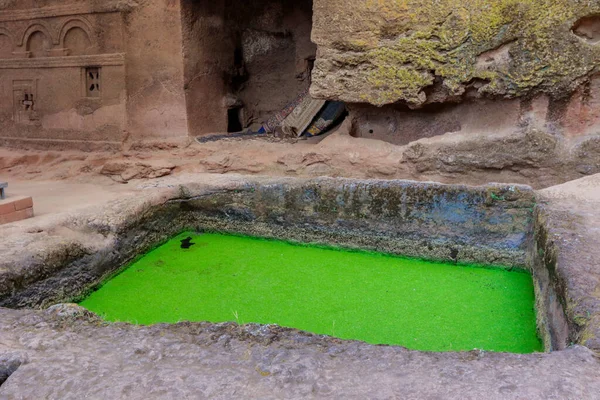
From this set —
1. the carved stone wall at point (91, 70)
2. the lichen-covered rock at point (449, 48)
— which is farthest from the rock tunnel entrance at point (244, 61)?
the lichen-covered rock at point (449, 48)

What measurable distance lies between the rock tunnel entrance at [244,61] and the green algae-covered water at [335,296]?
8.60ft

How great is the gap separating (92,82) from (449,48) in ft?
13.2

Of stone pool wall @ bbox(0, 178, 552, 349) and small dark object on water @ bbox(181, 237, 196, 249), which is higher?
stone pool wall @ bbox(0, 178, 552, 349)

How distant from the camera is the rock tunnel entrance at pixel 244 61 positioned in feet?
18.6

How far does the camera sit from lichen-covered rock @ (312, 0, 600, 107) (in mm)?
3842

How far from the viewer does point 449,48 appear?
164 inches

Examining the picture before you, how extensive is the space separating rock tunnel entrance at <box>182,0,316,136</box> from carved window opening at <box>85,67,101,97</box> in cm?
115

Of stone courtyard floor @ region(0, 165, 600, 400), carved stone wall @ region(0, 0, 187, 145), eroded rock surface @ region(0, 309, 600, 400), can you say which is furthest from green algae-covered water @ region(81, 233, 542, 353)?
carved stone wall @ region(0, 0, 187, 145)

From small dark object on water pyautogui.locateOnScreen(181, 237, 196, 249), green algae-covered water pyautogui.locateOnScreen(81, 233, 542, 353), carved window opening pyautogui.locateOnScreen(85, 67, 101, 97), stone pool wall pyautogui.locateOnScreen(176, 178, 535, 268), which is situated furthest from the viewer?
carved window opening pyautogui.locateOnScreen(85, 67, 101, 97)

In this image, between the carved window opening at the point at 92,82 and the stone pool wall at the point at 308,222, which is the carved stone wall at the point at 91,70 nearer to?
the carved window opening at the point at 92,82

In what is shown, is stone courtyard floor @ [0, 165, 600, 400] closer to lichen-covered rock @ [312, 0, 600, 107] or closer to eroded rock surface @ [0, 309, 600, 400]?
eroded rock surface @ [0, 309, 600, 400]

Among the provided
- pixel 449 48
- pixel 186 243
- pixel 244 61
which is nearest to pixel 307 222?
pixel 186 243

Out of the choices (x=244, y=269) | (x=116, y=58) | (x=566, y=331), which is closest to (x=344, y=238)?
(x=244, y=269)

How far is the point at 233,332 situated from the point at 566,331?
1162 millimetres
